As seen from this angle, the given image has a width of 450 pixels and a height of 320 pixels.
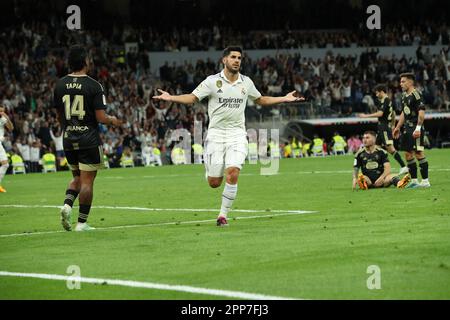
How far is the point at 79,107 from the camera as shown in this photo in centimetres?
1393

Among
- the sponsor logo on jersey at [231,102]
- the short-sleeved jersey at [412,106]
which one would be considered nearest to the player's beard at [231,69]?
the sponsor logo on jersey at [231,102]

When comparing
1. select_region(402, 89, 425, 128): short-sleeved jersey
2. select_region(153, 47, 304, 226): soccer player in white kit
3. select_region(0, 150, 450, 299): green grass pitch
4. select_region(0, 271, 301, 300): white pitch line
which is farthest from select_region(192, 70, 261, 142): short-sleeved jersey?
select_region(402, 89, 425, 128): short-sleeved jersey

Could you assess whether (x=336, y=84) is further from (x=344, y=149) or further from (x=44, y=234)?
(x=44, y=234)

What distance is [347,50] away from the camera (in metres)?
59.7

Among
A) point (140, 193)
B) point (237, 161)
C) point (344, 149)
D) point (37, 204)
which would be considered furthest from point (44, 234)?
point (344, 149)

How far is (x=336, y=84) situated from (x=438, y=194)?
3891 centimetres

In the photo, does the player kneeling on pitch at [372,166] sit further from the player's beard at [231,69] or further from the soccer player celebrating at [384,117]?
the player's beard at [231,69]

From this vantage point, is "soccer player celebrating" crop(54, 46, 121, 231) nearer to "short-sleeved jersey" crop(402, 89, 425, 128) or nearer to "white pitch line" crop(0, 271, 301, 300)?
"white pitch line" crop(0, 271, 301, 300)

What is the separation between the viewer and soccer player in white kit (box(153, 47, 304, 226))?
14.5 metres

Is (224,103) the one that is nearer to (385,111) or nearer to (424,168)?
(424,168)

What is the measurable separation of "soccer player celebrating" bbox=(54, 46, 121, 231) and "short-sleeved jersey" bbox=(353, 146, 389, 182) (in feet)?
29.5

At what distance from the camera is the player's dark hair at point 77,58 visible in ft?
45.3

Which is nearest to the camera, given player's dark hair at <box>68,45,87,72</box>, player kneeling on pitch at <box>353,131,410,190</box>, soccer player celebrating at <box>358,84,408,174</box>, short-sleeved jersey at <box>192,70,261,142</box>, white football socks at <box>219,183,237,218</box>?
player's dark hair at <box>68,45,87,72</box>

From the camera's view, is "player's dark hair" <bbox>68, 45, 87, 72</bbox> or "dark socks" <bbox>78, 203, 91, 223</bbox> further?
"dark socks" <bbox>78, 203, 91, 223</bbox>
